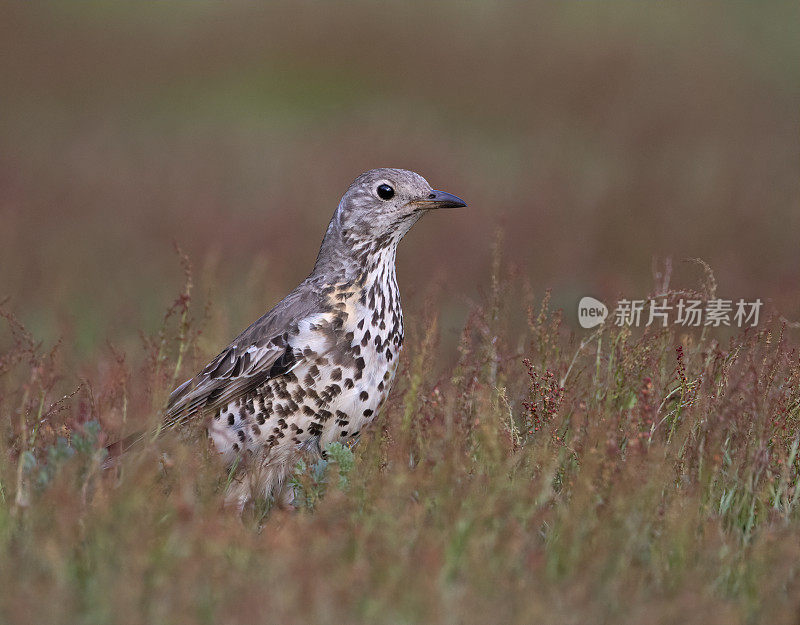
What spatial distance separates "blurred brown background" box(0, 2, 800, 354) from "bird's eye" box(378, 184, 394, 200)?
1294mm

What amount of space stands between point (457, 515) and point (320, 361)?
5.10 ft

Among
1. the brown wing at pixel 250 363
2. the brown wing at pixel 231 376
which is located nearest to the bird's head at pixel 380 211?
the brown wing at pixel 250 363

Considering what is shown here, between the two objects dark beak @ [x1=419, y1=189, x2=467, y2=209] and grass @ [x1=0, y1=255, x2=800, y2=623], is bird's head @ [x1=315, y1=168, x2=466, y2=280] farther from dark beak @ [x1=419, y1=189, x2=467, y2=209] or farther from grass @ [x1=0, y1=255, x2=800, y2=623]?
grass @ [x1=0, y1=255, x2=800, y2=623]

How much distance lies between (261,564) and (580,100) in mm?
13826

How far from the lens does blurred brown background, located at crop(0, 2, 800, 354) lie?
34.2ft

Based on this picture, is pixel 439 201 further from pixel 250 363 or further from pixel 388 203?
pixel 250 363

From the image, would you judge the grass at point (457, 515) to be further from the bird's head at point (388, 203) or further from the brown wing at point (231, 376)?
the bird's head at point (388, 203)

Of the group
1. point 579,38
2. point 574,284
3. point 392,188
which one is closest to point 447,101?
point 579,38

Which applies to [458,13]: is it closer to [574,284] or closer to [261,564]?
[574,284]

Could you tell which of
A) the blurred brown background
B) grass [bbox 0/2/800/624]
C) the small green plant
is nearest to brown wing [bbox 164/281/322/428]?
grass [bbox 0/2/800/624]

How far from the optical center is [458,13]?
21719 millimetres

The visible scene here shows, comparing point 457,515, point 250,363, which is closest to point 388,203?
point 250,363

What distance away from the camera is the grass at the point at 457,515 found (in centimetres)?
325

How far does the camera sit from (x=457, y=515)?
3.82 meters
